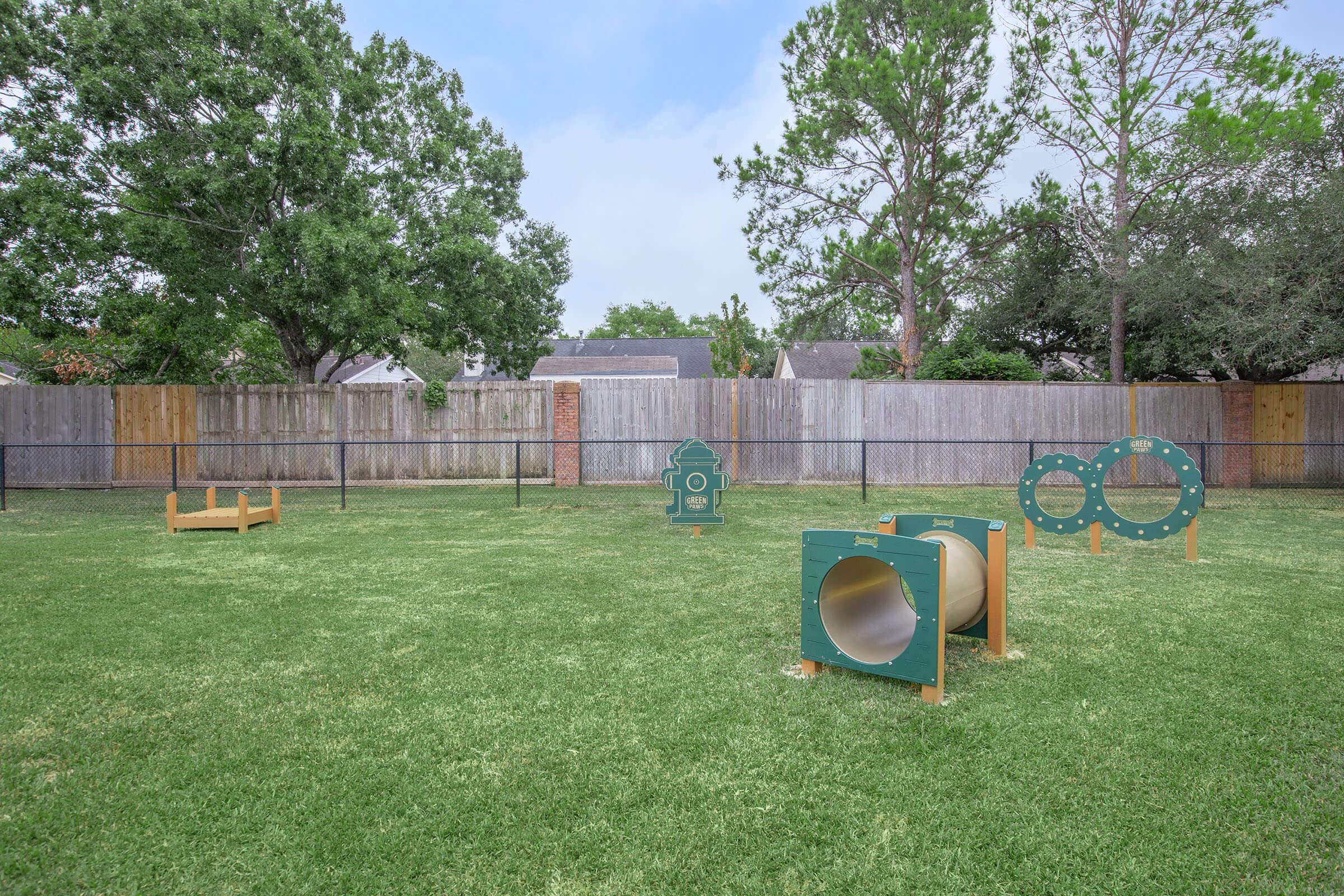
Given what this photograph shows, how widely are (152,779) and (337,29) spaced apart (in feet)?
48.5

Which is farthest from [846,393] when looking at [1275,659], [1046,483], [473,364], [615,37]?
[473,364]

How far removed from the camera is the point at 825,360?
3481 cm

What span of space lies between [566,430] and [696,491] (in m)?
5.36

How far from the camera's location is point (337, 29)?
13789 millimetres

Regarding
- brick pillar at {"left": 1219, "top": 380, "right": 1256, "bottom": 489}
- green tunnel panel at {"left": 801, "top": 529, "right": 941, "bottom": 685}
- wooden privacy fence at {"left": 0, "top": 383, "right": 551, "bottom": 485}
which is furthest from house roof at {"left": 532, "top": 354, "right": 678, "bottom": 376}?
green tunnel panel at {"left": 801, "top": 529, "right": 941, "bottom": 685}

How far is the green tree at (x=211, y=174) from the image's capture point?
1157 centimetres

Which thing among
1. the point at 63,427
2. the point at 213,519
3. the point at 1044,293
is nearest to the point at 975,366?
the point at 1044,293

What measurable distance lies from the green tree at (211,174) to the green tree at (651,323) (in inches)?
1718

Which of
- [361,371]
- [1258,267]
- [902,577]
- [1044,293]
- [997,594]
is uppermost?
[361,371]

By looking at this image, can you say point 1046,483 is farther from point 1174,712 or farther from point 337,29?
point 337,29

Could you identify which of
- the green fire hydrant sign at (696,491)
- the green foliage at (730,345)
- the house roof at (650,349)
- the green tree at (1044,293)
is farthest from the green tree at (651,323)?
the green fire hydrant sign at (696,491)

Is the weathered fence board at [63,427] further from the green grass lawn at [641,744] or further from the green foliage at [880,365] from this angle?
the green foliage at [880,365]

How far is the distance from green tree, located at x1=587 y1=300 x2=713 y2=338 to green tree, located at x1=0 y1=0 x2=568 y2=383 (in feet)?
143

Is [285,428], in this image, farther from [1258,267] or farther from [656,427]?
[1258,267]
